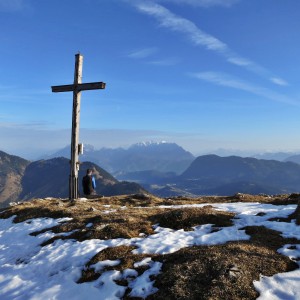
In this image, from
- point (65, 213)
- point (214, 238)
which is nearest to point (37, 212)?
point (65, 213)

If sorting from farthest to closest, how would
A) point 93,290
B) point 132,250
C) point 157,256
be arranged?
point 132,250 < point 157,256 < point 93,290

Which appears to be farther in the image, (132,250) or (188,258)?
(132,250)

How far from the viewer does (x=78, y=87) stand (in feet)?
96.3

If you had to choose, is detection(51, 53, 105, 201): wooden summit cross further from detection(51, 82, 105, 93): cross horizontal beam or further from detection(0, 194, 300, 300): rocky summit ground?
detection(0, 194, 300, 300): rocky summit ground

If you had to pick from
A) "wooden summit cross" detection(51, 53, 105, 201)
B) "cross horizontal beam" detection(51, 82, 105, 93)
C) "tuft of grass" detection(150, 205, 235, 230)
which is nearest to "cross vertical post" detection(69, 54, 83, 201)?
"wooden summit cross" detection(51, 53, 105, 201)

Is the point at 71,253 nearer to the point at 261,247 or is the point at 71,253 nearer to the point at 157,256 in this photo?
the point at 157,256

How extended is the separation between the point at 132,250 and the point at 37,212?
11832 mm

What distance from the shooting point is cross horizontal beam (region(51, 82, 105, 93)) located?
2839 centimetres

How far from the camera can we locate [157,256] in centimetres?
1335

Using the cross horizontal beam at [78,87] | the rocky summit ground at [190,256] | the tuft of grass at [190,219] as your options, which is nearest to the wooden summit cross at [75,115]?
the cross horizontal beam at [78,87]

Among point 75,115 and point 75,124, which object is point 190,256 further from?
point 75,115

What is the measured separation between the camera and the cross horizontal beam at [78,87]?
2839 cm

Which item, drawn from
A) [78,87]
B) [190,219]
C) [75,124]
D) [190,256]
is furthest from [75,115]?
[190,256]

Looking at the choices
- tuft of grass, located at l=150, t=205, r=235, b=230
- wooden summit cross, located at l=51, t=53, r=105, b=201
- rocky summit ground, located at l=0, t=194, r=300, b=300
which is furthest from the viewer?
wooden summit cross, located at l=51, t=53, r=105, b=201
